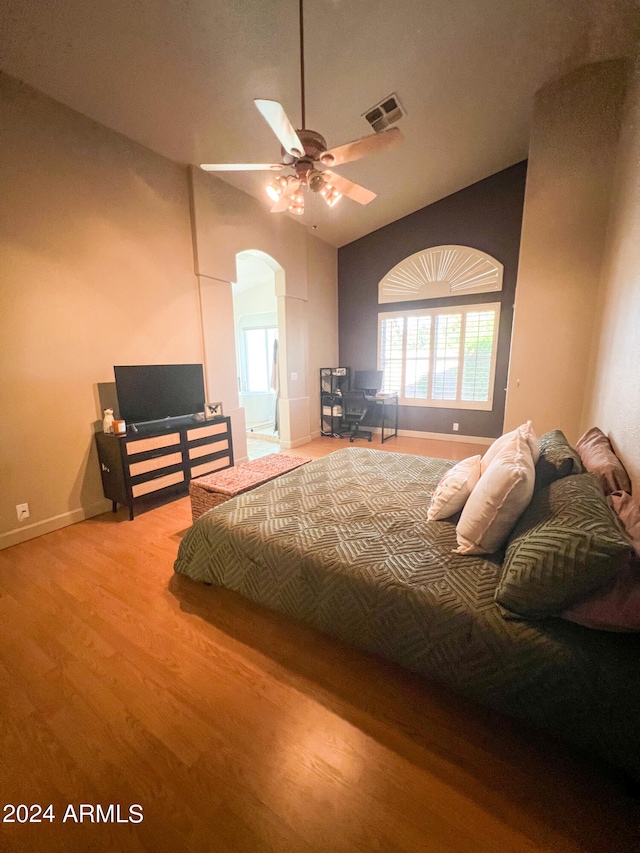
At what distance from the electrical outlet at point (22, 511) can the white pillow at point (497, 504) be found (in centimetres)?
307

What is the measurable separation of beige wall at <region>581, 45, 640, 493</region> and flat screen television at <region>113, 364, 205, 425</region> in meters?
3.45

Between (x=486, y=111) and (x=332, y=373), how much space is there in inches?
141

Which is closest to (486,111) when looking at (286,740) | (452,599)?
(452,599)

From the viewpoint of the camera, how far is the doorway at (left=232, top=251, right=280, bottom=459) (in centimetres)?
617

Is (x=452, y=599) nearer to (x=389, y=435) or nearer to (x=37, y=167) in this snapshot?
(x=37, y=167)

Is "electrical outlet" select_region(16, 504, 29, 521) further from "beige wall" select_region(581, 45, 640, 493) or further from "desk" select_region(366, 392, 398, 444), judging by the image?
"desk" select_region(366, 392, 398, 444)

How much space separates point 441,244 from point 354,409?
280cm

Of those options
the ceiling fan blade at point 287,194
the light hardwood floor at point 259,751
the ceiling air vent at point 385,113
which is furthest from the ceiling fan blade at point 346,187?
the light hardwood floor at point 259,751

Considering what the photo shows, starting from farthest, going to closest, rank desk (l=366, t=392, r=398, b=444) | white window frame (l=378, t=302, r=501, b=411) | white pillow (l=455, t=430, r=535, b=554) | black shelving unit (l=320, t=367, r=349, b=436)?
black shelving unit (l=320, t=367, r=349, b=436), desk (l=366, t=392, r=398, b=444), white window frame (l=378, t=302, r=501, b=411), white pillow (l=455, t=430, r=535, b=554)

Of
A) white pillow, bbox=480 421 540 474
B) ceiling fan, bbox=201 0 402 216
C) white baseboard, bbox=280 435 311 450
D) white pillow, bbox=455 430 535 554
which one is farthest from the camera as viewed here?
white baseboard, bbox=280 435 311 450

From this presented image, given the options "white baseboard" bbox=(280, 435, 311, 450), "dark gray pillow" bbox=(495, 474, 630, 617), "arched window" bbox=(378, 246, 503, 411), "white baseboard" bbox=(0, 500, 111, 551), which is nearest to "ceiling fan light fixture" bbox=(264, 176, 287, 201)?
"dark gray pillow" bbox=(495, 474, 630, 617)

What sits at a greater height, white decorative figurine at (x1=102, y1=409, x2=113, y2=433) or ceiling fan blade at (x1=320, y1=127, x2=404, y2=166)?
ceiling fan blade at (x1=320, y1=127, x2=404, y2=166)

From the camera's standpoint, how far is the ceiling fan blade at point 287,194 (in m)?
2.22

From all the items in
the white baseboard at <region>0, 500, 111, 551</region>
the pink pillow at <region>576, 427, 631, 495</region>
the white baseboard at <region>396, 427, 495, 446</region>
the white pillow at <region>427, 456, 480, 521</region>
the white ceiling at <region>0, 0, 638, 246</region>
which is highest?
the white ceiling at <region>0, 0, 638, 246</region>
